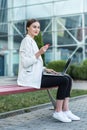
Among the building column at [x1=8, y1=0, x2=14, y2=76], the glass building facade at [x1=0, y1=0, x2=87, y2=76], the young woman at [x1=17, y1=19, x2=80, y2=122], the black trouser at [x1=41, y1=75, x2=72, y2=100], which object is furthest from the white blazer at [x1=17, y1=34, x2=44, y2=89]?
the building column at [x1=8, y1=0, x2=14, y2=76]

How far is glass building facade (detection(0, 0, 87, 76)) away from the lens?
2912 centimetres

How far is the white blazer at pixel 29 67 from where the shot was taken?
19.4 ft

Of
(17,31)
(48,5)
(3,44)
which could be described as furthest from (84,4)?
(3,44)

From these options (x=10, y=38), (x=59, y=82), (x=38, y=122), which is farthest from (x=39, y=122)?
(x=10, y=38)

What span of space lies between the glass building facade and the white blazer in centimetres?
2253

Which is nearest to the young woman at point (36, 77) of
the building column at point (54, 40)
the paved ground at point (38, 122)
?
the paved ground at point (38, 122)

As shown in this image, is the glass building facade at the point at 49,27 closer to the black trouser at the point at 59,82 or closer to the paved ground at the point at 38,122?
the paved ground at the point at 38,122

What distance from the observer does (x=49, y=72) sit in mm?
6340

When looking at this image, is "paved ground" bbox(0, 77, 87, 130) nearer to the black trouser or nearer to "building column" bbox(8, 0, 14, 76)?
the black trouser

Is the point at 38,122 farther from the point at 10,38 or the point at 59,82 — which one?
the point at 10,38

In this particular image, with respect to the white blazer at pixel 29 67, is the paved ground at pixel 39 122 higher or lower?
lower

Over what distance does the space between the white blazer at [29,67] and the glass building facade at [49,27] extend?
73.9 ft

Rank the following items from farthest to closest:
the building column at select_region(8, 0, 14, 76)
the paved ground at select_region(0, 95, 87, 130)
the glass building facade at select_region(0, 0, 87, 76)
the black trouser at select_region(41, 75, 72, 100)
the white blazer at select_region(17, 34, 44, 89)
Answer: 1. the building column at select_region(8, 0, 14, 76)
2. the glass building facade at select_region(0, 0, 87, 76)
3. the black trouser at select_region(41, 75, 72, 100)
4. the white blazer at select_region(17, 34, 44, 89)
5. the paved ground at select_region(0, 95, 87, 130)

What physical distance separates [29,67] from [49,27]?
83.2 ft
